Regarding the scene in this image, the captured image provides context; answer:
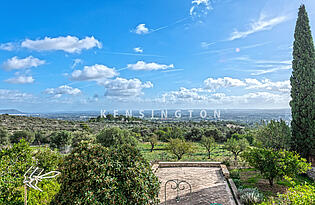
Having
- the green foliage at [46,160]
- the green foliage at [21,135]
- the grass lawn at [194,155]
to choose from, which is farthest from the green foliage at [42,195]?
the green foliage at [21,135]

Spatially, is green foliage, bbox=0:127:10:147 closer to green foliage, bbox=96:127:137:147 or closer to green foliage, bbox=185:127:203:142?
green foliage, bbox=96:127:137:147

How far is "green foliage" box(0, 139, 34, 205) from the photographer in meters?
3.92

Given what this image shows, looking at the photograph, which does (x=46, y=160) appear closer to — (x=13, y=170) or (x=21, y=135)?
(x=13, y=170)

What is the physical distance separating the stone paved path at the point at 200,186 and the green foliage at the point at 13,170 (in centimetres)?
434

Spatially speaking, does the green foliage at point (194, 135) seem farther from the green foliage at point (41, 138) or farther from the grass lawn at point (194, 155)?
the green foliage at point (41, 138)

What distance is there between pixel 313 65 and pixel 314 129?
152 inches

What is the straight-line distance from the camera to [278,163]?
7.30 metres

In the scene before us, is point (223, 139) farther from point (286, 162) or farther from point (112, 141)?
point (286, 162)

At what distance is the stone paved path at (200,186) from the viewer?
699 centimetres

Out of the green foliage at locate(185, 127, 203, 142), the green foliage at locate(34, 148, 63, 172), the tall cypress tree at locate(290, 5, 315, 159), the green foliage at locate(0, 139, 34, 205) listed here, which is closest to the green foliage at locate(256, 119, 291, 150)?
the tall cypress tree at locate(290, 5, 315, 159)

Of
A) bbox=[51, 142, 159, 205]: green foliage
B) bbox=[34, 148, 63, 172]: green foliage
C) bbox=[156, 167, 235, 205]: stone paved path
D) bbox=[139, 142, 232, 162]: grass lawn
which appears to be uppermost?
bbox=[51, 142, 159, 205]: green foliage

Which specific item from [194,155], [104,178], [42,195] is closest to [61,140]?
[194,155]

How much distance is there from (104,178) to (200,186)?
19.6 feet

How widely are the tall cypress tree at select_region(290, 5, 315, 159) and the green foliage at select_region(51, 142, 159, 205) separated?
Answer: 1186cm
